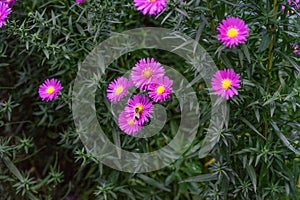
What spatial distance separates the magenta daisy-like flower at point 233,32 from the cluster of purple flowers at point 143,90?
22cm

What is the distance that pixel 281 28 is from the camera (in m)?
1.38

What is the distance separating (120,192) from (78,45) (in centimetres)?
58

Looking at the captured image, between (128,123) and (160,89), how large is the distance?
6.9 inches

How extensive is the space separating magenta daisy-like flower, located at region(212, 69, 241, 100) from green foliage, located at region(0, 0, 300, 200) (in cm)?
5

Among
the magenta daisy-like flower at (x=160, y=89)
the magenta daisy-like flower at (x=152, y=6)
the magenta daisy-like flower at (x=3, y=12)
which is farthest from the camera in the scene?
the magenta daisy-like flower at (x=3, y=12)

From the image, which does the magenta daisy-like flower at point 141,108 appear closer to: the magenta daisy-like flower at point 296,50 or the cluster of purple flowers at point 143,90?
the cluster of purple flowers at point 143,90

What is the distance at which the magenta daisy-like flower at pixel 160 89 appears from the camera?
1360 mm

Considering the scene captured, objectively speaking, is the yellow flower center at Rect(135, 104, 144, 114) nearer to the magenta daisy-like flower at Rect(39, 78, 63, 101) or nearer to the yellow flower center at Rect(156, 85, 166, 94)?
the yellow flower center at Rect(156, 85, 166, 94)

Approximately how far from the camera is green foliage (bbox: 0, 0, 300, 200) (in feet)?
4.56

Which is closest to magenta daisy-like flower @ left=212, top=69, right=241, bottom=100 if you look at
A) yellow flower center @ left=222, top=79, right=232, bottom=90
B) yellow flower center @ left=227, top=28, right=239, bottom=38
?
yellow flower center @ left=222, top=79, right=232, bottom=90

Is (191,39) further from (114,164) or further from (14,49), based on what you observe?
(14,49)

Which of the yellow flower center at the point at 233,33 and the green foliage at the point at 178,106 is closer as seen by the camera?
the yellow flower center at the point at 233,33

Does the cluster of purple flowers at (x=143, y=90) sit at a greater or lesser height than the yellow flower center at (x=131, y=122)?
greater

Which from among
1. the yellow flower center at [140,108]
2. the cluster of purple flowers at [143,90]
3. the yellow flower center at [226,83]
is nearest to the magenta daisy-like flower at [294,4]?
the yellow flower center at [226,83]
